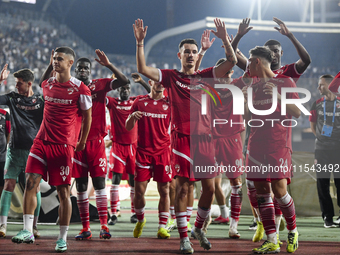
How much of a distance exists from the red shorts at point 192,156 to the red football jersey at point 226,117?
60.9 inches

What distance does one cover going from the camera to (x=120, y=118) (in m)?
8.27

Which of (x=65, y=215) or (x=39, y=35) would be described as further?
(x=39, y=35)

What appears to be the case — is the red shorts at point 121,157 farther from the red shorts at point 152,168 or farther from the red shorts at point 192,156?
the red shorts at point 192,156

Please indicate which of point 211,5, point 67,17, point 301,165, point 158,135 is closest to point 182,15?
point 211,5

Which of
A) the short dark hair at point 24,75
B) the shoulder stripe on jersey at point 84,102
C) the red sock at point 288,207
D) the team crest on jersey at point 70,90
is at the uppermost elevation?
the short dark hair at point 24,75

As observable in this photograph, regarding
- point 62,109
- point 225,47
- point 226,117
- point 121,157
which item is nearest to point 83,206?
point 62,109

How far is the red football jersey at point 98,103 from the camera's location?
611cm

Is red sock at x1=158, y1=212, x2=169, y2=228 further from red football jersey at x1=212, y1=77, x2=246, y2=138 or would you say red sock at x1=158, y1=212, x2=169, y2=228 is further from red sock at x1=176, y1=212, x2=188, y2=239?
red football jersey at x1=212, y1=77, x2=246, y2=138

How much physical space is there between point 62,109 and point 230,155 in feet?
8.70

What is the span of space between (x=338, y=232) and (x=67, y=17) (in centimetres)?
3271

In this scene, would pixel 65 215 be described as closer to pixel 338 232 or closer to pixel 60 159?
pixel 60 159

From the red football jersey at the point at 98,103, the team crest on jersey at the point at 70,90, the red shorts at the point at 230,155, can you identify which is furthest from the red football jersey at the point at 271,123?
the red football jersey at the point at 98,103

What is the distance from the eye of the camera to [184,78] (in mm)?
4922

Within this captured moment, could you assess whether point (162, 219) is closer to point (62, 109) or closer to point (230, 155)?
point (230, 155)
